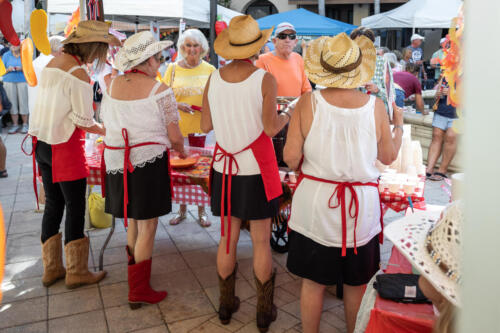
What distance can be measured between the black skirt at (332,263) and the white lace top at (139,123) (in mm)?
1028

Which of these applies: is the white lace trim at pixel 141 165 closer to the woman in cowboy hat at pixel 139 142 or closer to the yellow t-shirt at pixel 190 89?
the woman in cowboy hat at pixel 139 142

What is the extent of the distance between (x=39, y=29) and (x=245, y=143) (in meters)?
1.97

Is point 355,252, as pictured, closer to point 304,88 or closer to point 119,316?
point 119,316

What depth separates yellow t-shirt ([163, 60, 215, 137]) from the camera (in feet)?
13.1

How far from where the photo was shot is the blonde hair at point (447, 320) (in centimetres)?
117

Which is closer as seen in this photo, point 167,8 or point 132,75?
point 132,75

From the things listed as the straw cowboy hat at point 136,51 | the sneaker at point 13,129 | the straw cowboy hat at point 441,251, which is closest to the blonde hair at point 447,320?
the straw cowboy hat at point 441,251

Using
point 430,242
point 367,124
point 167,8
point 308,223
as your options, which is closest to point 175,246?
point 308,223

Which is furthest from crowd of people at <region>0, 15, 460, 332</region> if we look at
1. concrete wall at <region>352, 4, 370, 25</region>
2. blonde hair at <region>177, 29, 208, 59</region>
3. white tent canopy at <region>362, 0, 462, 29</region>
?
concrete wall at <region>352, 4, 370, 25</region>

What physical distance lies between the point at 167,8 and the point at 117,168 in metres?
5.79

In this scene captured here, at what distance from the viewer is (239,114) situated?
2.41 metres

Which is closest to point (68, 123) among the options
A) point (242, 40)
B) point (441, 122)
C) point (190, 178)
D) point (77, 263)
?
point (190, 178)

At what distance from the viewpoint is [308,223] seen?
7.16 ft

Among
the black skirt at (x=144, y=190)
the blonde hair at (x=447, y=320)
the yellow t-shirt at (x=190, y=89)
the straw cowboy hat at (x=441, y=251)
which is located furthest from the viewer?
the yellow t-shirt at (x=190, y=89)
